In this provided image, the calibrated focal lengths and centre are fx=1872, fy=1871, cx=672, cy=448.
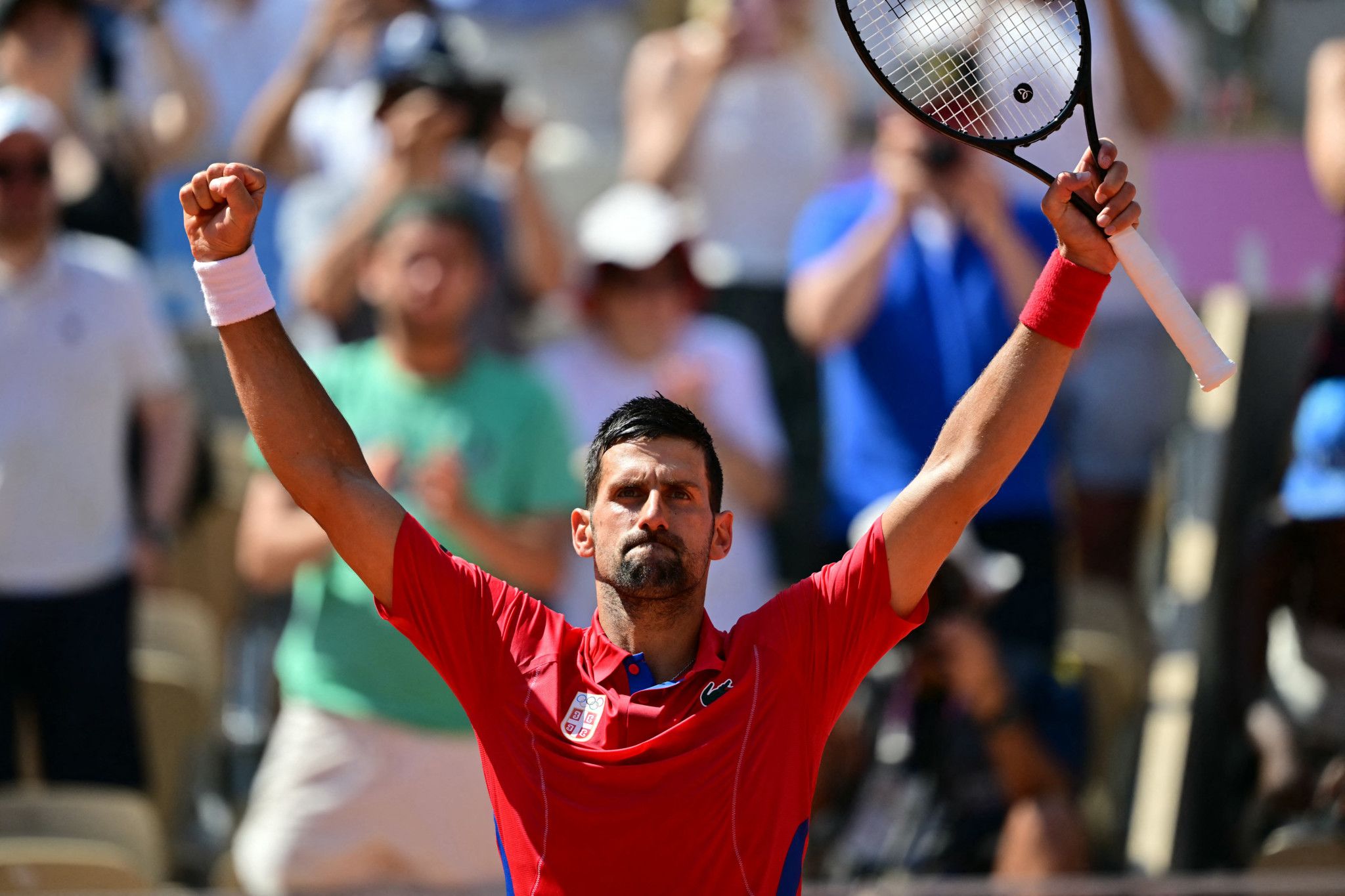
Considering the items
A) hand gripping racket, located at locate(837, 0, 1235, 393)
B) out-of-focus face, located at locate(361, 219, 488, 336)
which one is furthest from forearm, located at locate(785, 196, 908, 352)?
hand gripping racket, located at locate(837, 0, 1235, 393)

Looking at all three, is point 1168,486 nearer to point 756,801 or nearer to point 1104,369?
point 1104,369

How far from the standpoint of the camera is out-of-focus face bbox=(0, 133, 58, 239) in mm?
5539

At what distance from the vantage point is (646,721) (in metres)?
2.75

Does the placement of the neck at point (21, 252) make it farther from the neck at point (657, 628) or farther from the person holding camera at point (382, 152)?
the neck at point (657, 628)

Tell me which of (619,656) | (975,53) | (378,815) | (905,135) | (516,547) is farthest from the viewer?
(905,135)

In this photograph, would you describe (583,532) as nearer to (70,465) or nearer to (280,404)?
(280,404)

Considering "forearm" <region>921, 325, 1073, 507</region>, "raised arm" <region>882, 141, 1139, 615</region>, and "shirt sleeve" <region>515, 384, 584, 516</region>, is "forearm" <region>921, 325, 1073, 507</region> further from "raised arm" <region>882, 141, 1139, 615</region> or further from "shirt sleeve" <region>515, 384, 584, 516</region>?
"shirt sleeve" <region>515, 384, 584, 516</region>

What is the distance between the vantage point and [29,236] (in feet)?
18.6

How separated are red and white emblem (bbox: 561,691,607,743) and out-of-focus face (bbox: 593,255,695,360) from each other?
2949mm

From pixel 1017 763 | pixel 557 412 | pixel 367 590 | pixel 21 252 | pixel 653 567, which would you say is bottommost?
pixel 1017 763

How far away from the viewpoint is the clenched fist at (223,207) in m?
2.79

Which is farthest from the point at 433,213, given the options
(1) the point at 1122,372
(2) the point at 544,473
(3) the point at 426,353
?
(1) the point at 1122,372

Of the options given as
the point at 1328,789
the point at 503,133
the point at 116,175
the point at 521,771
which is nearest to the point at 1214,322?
the point at 1328,789

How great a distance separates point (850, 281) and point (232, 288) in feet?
9.95
